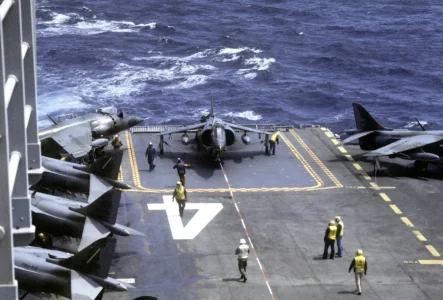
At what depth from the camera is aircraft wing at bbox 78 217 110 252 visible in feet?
112

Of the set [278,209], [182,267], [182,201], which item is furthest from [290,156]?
[182,267]

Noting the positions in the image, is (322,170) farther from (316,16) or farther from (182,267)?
(316,16)

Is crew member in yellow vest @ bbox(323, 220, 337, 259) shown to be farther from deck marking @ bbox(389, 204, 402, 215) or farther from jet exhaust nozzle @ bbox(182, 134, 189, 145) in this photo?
jet exhaust nozzle @ bbox(182, 134, 189, 145)

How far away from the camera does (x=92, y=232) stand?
35.3 meters

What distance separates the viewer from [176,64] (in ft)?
337

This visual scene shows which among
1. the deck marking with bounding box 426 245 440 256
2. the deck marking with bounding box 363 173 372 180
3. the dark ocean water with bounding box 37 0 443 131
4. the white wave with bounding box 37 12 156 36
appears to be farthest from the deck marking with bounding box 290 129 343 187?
the white wave with bounding box 37 12 156 36

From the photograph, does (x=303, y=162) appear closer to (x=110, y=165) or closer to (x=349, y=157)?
(x=349, y=157)

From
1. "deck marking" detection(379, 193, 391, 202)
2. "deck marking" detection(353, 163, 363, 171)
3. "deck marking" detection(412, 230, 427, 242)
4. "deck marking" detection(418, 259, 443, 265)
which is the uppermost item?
"deck marking" detection(418, 259, 443, 265)

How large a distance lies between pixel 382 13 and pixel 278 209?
302 ft

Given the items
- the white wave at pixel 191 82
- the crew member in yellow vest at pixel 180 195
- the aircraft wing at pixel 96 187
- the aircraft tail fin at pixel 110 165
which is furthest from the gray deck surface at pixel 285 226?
the white wave at pixel 191 82

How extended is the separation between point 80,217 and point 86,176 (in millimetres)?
4783

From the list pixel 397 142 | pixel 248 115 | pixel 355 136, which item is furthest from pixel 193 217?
pixel 248 115

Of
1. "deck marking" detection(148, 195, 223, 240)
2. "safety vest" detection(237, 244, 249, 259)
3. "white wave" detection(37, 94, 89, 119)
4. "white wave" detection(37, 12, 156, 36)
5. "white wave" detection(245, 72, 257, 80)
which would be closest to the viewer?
"safety vest" detection(237, 244, 249, 259)

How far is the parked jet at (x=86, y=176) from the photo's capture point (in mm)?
39312
